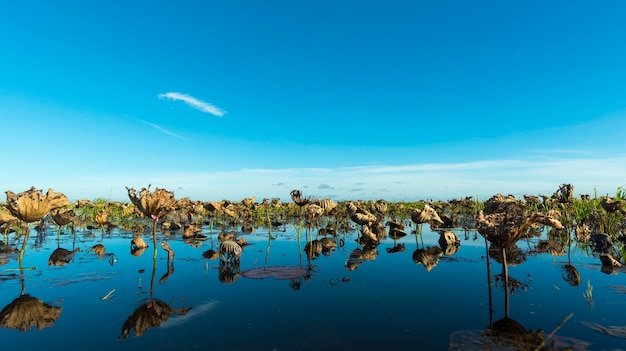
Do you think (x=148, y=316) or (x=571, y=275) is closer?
(x=148, y=316)

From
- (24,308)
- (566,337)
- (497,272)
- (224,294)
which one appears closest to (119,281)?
Answer: (24,308)

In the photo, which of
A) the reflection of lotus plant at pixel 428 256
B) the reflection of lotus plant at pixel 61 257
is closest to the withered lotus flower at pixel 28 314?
the reflection of lotus plant at pixel 61 257

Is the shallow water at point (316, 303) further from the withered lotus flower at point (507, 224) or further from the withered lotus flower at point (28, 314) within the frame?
the withered lotus flower at point (507, 224)

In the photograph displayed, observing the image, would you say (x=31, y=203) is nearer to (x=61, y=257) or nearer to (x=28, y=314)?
(x=61, y=257)

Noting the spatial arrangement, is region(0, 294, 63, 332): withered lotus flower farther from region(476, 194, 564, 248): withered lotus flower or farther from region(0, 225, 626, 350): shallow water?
region(476, 194, 564, 248): withered lotus flower

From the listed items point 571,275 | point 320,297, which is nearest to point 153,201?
point 320,297

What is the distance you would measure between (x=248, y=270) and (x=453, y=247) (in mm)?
7175

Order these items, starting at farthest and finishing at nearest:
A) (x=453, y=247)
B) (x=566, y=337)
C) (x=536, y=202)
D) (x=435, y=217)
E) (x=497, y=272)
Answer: (x=536, y=202), (x=435, y=217), (x=453, y=247), (x=497, y=272), (x=566, y=337)

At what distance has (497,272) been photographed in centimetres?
739

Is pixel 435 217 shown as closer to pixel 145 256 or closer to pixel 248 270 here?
pixel 248 270

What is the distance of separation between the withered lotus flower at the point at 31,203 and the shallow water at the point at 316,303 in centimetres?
128

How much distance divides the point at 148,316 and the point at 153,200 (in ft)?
12.6

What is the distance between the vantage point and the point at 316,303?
17.6 feet

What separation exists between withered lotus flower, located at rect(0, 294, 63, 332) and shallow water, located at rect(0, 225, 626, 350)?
0.35ft
